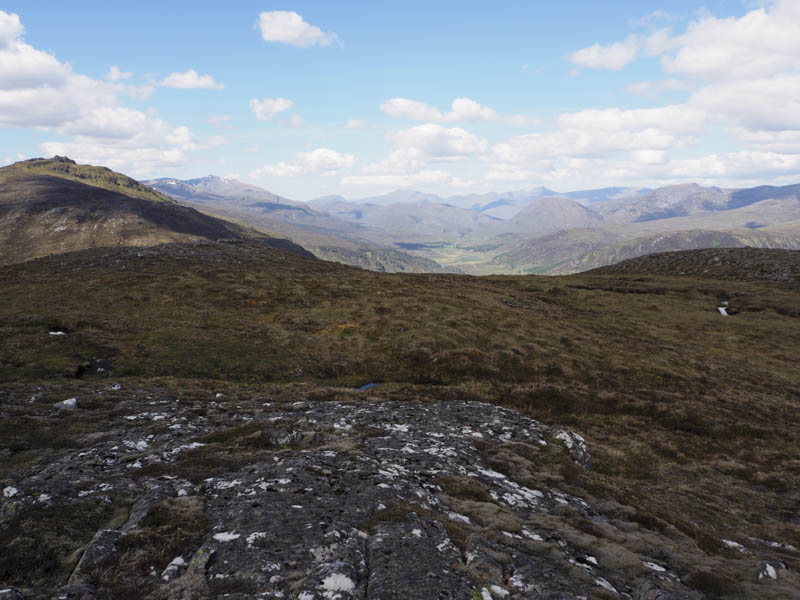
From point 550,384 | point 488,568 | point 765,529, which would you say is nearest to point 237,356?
point 550,384

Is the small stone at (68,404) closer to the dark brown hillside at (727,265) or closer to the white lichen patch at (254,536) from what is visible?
the white lichen patch at (254,536)

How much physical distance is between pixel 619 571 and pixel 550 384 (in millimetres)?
24460

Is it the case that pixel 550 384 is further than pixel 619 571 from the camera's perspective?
Yes

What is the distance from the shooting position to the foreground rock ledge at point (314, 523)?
7547 millimetres

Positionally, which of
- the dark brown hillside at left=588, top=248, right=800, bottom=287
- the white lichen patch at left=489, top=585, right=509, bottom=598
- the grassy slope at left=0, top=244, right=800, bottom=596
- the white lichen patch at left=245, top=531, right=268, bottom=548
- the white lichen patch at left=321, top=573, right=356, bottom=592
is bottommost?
the grassy slope at left=0, top=244, right=800, bottom=596

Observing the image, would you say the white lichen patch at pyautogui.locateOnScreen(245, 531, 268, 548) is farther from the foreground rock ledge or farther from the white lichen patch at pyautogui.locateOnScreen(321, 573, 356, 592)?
the white lichen patch at pyautogui.locateOnScreen(321, 573, 356, 592)

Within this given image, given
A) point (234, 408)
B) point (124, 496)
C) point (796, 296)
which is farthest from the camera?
point (796, 296)

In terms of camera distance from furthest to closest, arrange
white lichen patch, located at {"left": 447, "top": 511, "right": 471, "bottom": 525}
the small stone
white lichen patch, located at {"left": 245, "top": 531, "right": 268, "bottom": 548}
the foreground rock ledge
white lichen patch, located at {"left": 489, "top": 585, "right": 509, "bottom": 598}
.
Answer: the small stone
white lichen patch, located at {"left": 447, "top": 511, "right": 471, "bottom": 525}
white lichen patch, located at {"left": 245, "top": 531, "right": 268, "bottom": 548}
white lichen patch, located at {"left": 489, "top": 585, "right": 509, "bottom": 598}
the foreground rock ledge

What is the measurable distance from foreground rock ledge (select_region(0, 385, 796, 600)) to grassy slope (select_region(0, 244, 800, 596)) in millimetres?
3749

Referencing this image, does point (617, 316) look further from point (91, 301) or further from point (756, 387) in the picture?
point (91, 301)

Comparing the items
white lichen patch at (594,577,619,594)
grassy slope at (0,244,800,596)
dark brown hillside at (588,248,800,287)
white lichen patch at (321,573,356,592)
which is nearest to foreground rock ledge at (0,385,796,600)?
white lichen patch at (321,573,356,592)

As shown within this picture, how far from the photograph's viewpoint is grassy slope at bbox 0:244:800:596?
2214cm

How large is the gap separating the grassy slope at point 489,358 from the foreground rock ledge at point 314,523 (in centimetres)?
375

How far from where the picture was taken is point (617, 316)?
6556cm
